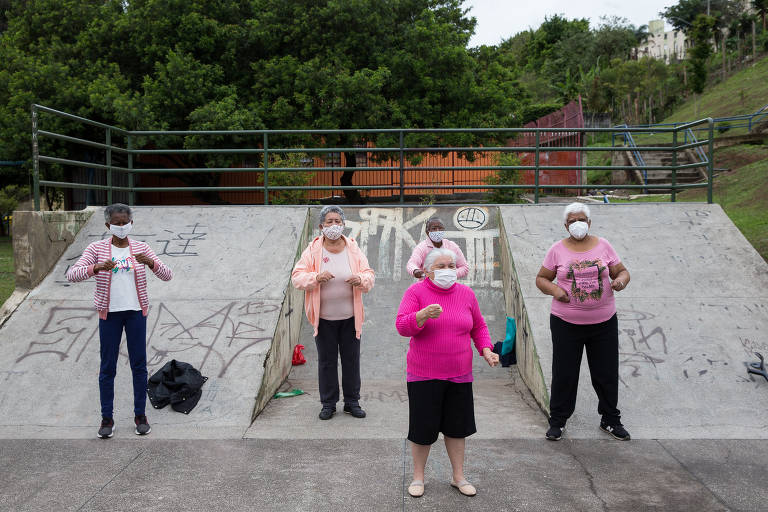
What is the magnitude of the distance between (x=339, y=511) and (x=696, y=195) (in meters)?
16.8

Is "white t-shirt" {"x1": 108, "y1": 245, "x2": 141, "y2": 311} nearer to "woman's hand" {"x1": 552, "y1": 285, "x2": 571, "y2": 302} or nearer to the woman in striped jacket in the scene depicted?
the woman in striped jacket

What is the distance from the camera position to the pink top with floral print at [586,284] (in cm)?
484

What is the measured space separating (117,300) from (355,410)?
2.18m

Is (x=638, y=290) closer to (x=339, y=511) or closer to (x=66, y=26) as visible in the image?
(x=339, y=511)

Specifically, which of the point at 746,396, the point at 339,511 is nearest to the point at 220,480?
the point at 339,511

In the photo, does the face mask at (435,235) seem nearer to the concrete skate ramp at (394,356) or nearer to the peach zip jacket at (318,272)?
the peach zip jacket at (318,272)

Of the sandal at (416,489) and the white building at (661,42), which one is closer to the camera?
the sandal at (416,489)

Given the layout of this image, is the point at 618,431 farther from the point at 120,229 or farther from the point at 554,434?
the point at 120,229

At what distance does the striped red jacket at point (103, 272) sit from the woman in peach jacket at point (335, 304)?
3.98 ft

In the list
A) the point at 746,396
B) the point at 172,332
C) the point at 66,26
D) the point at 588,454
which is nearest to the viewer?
the point at 588,454

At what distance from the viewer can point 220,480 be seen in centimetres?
406

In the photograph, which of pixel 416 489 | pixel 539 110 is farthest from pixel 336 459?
pixel 539 110

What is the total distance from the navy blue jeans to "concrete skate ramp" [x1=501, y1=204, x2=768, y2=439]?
3461 millimetres

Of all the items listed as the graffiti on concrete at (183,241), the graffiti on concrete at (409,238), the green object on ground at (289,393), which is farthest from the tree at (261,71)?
the green object on ground at (289,393)
